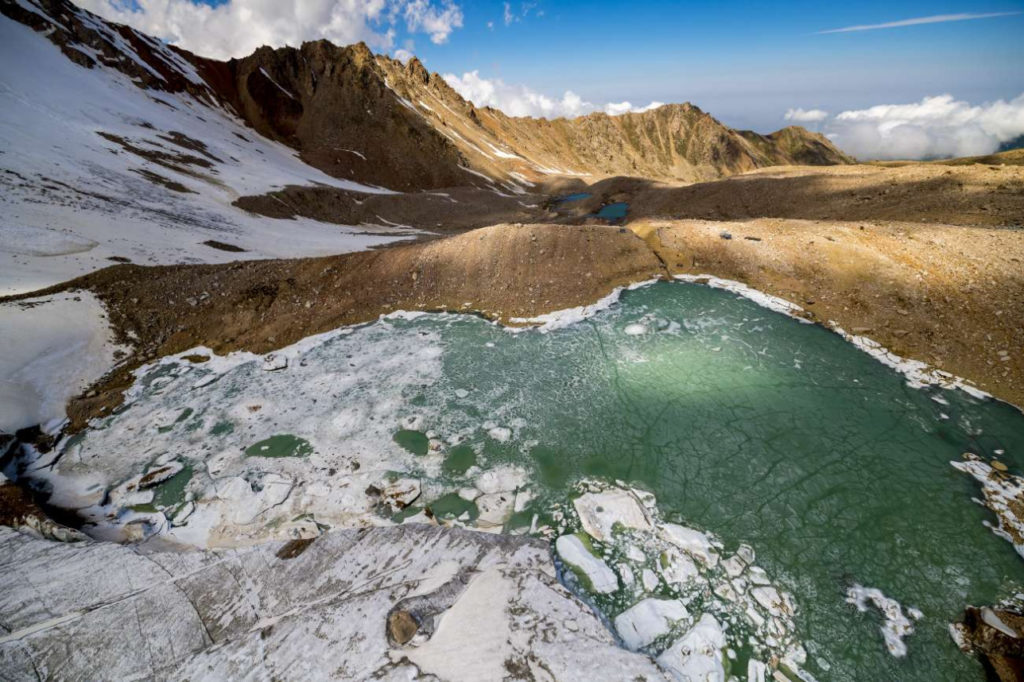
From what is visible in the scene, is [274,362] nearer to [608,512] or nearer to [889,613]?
[608,512]

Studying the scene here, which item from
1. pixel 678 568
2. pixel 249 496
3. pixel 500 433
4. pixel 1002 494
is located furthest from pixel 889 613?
pixel 249 496

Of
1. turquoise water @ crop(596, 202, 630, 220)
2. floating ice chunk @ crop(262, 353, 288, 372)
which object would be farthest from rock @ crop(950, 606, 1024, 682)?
turquoise water @ crop(596, 202, 630, 220)

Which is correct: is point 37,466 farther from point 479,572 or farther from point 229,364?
point 479,572

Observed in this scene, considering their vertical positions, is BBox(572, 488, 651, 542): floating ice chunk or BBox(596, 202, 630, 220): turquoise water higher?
BBox(596, 202, 630, 220): turquoise water

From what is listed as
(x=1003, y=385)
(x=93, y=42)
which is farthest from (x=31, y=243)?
(x=93, y=42)

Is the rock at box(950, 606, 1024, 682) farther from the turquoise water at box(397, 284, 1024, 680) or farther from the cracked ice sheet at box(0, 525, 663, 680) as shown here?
the cracked ice sheet at box(0, 525, 663, 680)

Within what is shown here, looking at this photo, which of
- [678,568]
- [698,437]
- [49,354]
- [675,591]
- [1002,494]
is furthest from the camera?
[49,354]
